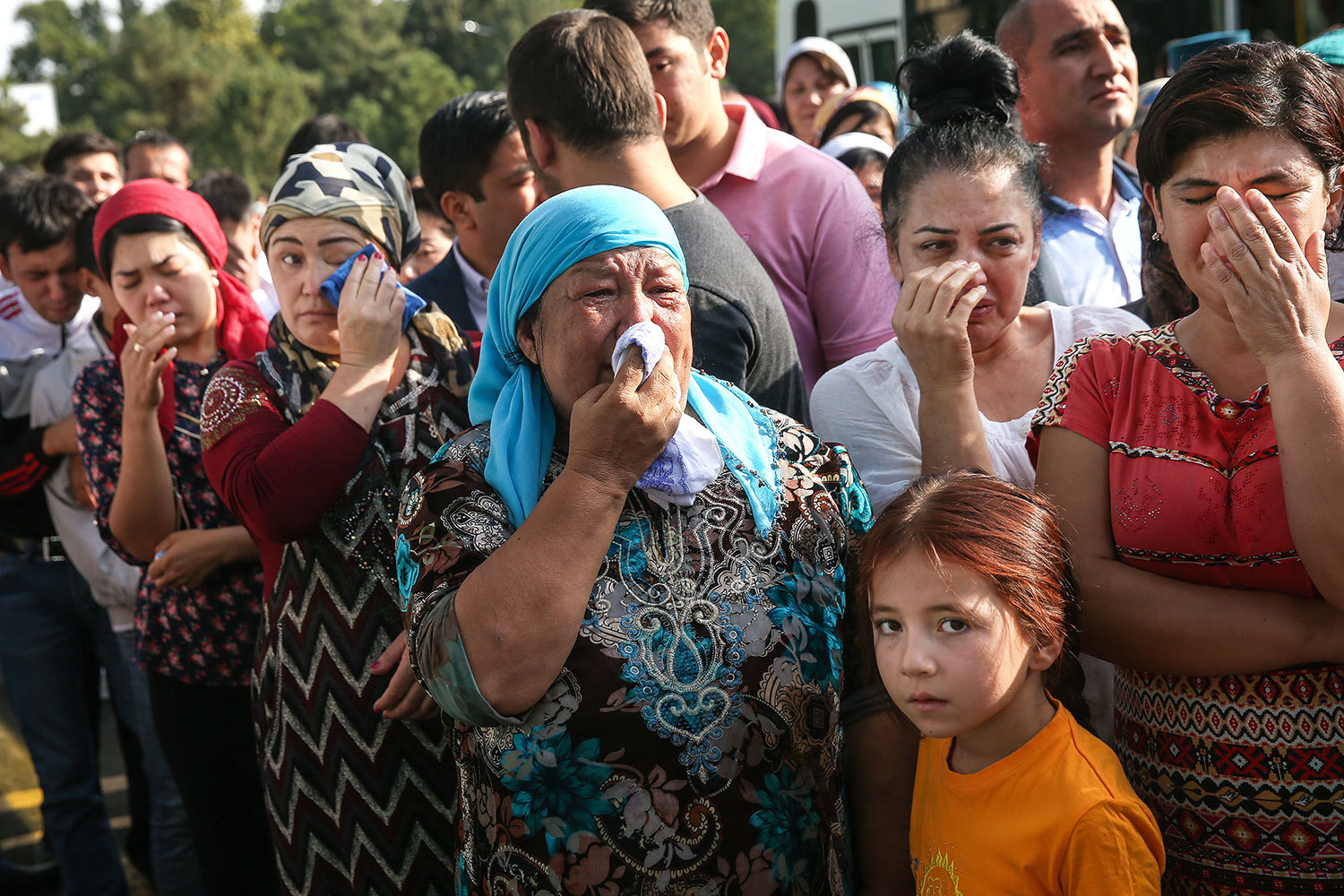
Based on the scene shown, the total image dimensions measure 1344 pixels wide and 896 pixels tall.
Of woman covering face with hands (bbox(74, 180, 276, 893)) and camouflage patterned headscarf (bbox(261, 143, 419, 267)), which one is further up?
camouflage patterned headscarf (bbox(261, 143, 419, 267))

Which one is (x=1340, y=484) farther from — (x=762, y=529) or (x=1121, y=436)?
(x=762, y=529)

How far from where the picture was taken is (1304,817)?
1827mm

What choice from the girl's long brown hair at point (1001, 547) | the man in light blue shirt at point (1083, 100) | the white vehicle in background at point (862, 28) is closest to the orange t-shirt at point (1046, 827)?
the girl's long brown hair at point (1001, 547)

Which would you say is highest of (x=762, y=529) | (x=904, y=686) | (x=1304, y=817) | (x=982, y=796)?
(x=762, y=529)

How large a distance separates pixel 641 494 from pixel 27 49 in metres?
103

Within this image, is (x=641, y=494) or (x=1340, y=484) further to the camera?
(x=641, y=494)

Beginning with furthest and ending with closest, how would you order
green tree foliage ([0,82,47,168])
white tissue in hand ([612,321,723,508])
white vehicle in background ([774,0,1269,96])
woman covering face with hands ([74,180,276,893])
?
green tree foliage ([0,82,47,168]) → white vehicle in background ([774,0,1269,96]) → woman covering face with hands ([74,180,276,893]) → white tissue in hand ([612,321,723,508])

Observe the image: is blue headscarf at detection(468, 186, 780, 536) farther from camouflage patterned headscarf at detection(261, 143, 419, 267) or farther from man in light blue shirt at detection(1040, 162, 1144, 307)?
man in light blue shirt at detection(1040, 162, 1144, 307)

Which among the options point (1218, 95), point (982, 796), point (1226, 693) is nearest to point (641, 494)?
point (982, 796)

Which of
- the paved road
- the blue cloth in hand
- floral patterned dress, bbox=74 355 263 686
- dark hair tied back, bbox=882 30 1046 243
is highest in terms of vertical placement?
dark hair tied back, bbox=882 30 1046 243

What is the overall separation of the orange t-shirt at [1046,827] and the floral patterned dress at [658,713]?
0.24 m

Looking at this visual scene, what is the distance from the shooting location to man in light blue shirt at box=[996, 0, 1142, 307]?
3.87 m

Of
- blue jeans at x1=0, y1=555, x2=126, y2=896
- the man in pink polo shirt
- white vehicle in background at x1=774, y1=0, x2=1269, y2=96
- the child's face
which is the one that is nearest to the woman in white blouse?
the child's face

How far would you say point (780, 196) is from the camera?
346cm
